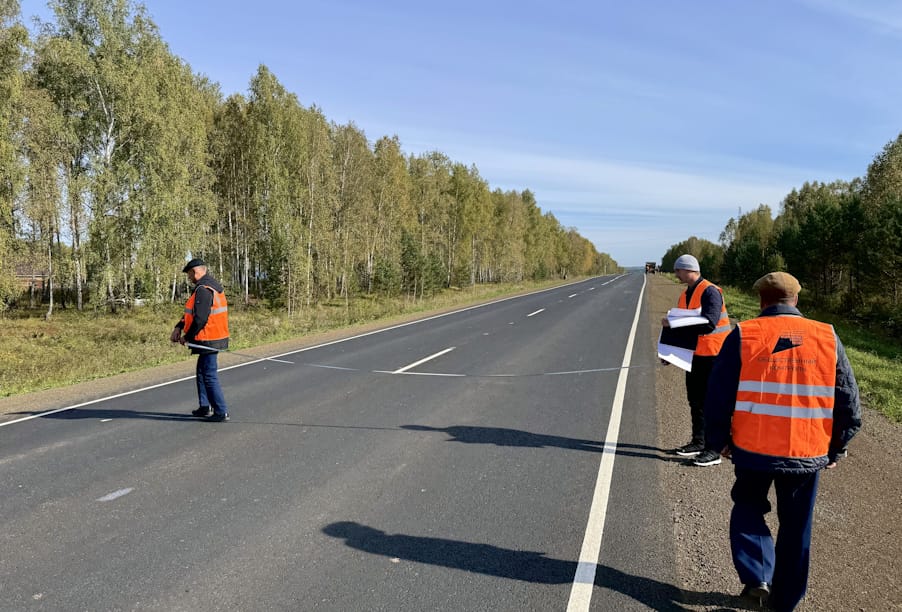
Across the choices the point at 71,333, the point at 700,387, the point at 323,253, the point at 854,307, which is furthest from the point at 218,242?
the point at 854,307

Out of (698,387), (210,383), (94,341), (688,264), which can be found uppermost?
(688,264)

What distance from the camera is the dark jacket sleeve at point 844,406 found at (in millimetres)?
2641

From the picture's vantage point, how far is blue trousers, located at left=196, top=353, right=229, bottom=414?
21.1 feet

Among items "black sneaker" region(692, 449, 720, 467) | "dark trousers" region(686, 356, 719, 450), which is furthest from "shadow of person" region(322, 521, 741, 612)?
"dark trousers" region(686, 356, 719, 450)

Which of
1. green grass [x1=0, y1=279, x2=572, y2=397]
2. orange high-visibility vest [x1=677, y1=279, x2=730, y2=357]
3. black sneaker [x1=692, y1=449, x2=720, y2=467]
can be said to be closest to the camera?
black sneaker [x1=692, y1=449, x2=720, y2=467]

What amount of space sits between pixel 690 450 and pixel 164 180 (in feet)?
82.5

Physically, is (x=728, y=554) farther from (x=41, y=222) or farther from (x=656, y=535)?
(x=41, y=222)

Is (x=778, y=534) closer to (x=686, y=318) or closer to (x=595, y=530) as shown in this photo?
(x=595, y=530)

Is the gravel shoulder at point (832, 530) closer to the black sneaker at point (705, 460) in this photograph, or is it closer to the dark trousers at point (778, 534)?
the black sneaker at point (705, 460)

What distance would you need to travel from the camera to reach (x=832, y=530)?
366 cm

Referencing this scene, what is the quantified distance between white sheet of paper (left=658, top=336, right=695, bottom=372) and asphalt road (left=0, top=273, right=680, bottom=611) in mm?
959

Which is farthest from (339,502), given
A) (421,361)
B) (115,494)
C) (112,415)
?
(421,361)

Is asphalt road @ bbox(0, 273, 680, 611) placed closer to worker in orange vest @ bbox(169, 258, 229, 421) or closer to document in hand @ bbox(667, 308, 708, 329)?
worker in orange vest @ bbox(169, 258, 229, 421)

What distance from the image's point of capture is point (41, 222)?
74.5 ft
